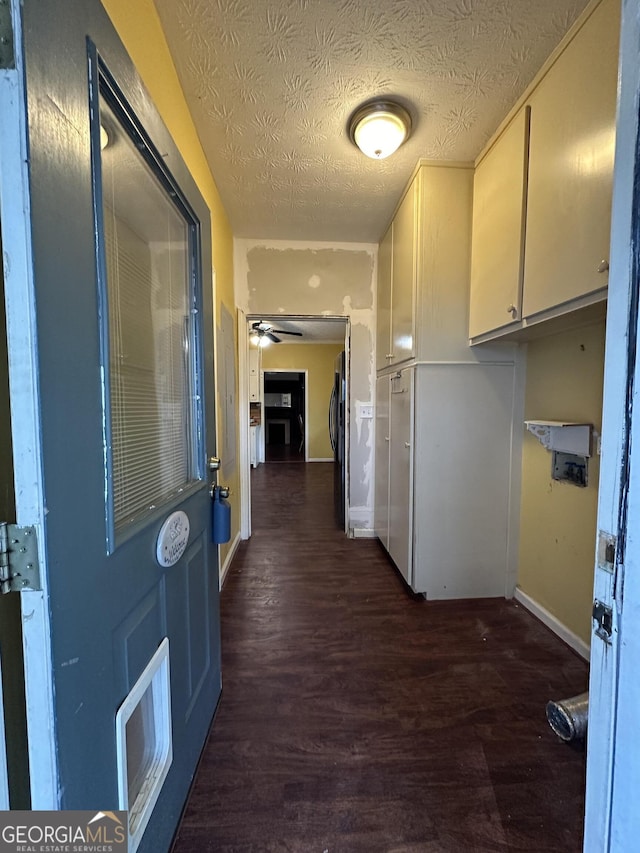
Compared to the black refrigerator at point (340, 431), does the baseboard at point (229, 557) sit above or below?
below

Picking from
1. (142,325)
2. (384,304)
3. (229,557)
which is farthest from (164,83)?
(229,557)

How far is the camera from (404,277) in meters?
2.37

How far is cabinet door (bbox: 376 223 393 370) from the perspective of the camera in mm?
2750

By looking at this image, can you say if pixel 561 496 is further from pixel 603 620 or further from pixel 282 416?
pixel 282 416

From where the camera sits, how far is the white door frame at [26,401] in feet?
1.57

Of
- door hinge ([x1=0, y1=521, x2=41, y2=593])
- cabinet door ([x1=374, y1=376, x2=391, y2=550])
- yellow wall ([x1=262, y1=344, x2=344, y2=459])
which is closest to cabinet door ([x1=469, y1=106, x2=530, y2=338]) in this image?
cabinet door ([x1=374, y1=376, x2=391, y2=550])

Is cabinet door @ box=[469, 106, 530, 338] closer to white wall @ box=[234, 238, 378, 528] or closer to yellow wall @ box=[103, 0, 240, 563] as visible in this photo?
white wall @ box=[234, 238, 378, 528]

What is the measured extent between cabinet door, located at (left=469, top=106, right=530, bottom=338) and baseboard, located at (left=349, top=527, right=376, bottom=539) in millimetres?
1937

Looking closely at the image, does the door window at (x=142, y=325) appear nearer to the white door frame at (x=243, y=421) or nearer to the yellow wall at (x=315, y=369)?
the white door frame at (x=243, y=421)

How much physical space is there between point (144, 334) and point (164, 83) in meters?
1.10

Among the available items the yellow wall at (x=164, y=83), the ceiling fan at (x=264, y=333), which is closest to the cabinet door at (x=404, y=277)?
the yellow wall at (x=164, y=83)

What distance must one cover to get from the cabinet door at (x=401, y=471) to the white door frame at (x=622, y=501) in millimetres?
1622

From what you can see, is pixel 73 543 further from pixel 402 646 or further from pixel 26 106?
pixel 402 646

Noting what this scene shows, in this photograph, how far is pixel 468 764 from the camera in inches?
48.0
